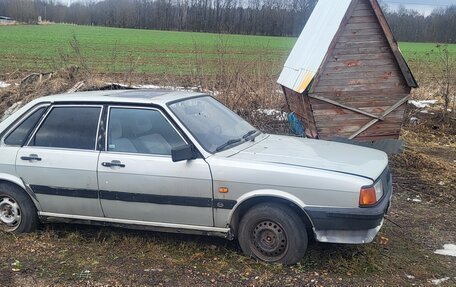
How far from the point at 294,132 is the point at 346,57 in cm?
207

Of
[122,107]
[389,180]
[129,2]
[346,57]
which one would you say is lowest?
[389,180]

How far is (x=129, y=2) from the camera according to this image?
85938 millimetres

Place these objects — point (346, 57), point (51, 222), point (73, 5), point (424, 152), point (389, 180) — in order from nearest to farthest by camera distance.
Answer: point (389, 180), point (51, 222), point (346, 57), point (424, 152), point (73, 5)

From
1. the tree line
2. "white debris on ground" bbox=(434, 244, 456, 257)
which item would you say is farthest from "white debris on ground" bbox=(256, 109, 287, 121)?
"white debris on ground" bbox=(434, 244, 456, 257)

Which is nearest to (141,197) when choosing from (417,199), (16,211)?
(16,211)

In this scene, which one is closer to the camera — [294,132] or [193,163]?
[193,163]

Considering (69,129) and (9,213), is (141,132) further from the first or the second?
(9,213)

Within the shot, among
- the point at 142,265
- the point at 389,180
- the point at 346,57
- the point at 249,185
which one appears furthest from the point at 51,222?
the point at 346,57

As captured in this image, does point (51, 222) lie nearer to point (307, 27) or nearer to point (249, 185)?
point (249, 185)

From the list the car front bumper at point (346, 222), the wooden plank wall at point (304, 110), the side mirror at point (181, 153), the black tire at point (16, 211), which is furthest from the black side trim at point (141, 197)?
the wooden plank wall at point (304, 110)

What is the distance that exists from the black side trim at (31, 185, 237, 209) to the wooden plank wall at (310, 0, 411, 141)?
4.32 metres

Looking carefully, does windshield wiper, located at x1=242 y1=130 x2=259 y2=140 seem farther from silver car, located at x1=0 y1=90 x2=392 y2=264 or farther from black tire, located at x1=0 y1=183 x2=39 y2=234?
black tire, located at x1=0 y1=183 x2=39 y2=234

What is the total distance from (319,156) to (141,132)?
176cm

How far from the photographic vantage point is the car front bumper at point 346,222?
400cm
